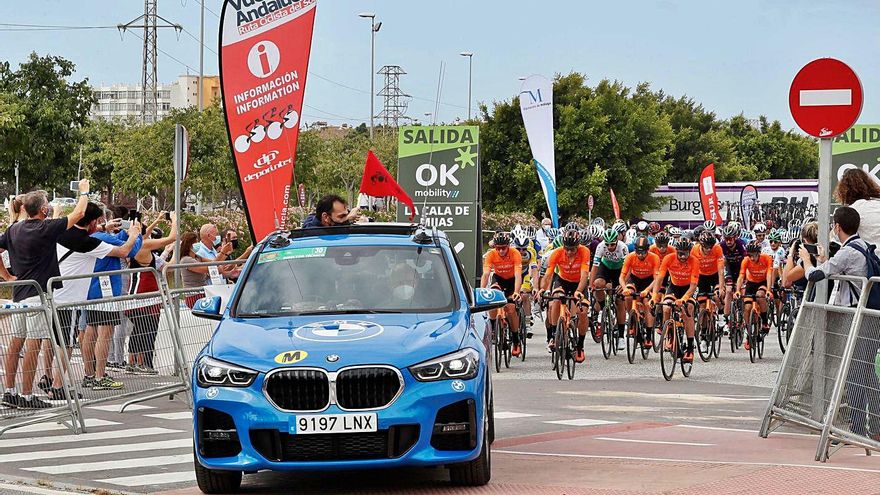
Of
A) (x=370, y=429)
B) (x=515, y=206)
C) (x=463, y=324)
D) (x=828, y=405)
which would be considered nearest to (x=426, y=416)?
(x=370, y=429)

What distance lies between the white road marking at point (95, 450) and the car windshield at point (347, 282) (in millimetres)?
2110

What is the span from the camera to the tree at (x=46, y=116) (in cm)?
4997

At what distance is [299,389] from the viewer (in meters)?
8.05

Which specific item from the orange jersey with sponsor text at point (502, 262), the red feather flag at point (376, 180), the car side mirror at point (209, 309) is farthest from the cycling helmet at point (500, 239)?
the car side mirror at point (209, 309)

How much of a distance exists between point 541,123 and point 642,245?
774 centimetres

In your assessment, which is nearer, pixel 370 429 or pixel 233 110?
pixel 370 429

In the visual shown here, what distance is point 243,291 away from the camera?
30.8 ft

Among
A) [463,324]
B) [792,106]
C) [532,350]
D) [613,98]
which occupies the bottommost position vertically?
[532,350]

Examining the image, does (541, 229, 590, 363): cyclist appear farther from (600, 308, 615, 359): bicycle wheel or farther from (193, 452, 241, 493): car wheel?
(193, 452, 241, 493): car wheel

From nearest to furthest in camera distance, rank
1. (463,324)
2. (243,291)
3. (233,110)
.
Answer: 1. (463,324)
2. (243,291)
3. (233,110)

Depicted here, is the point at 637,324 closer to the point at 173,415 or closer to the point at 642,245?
the point at 642,245

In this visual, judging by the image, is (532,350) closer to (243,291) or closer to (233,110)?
(233,110)

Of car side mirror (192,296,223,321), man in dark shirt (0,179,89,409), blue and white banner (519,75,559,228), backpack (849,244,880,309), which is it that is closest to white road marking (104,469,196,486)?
car side mirror (192,296,223,321)

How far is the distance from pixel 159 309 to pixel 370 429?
5.34 m
